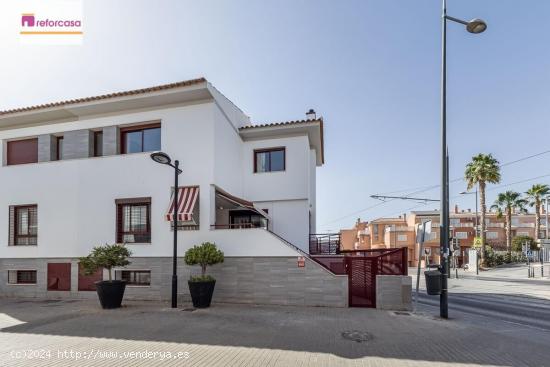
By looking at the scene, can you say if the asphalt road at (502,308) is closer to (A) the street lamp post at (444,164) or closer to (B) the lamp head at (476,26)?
(A) the street lamp post at (444,164)

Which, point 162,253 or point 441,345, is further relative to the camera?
point 162,253

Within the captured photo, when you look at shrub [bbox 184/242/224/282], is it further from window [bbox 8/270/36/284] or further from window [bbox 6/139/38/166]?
window [bbox 6/139/38/166]

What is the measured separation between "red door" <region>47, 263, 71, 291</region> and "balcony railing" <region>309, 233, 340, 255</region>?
10.9 m

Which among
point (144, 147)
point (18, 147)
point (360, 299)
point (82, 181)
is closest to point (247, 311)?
point (360, 299)

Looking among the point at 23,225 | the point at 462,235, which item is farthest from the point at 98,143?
the point at 462,235

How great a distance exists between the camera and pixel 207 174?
12797mm

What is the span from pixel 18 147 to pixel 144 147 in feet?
22.5

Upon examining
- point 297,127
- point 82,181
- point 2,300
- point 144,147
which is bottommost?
point 2,300

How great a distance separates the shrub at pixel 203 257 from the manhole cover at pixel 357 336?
531 cm

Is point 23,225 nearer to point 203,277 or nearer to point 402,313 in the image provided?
point 203,277

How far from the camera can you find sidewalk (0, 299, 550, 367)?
241 inches

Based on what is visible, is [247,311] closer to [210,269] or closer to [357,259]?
[210,269]

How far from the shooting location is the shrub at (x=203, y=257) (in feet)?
37.0

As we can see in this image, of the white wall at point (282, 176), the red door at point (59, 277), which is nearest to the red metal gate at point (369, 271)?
the white wall at point (282, 176)
